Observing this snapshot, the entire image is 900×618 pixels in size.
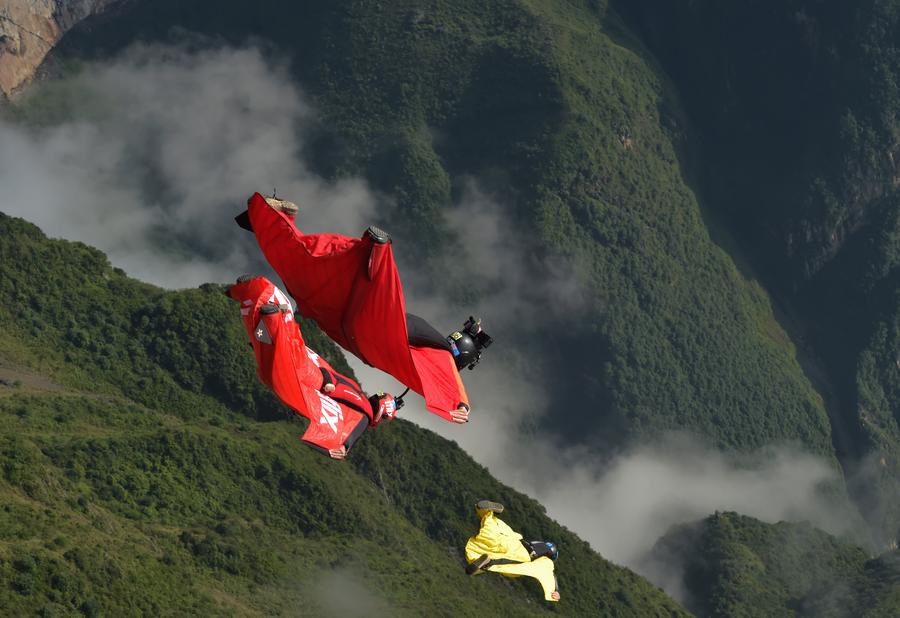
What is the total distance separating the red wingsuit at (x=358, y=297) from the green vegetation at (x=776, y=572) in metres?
115

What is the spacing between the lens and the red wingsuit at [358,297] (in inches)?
1683

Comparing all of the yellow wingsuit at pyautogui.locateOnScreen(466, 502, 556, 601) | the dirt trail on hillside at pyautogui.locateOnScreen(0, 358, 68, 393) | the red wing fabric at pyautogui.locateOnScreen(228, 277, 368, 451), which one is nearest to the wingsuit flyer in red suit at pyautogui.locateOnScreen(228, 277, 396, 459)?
the red wing fabric at pyautogui.locateOnScreen(228, 277, 368, 451)

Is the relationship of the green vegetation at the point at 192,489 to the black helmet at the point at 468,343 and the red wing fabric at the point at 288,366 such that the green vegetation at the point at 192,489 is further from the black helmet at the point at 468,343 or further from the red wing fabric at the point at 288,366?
the black helmet at the point at 468,343

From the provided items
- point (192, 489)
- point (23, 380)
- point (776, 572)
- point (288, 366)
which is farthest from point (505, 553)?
point (776, 572)

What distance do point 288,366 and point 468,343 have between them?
7.45 meters

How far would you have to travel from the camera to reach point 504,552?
1764 inches

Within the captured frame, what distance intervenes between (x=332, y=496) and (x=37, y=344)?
28.2 m

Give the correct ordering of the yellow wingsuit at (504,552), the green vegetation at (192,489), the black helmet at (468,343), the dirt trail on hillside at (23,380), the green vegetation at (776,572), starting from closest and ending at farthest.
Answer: the yellow wingsuit at (504,552) → the black helmet at (468,343) → the green vegetation at (192,489) → the dirt trail on hillside at (23,380) → the green vegetation at (776,572)

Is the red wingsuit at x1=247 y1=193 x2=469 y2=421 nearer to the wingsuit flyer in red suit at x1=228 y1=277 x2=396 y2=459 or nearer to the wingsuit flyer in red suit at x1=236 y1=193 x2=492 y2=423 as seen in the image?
the wingsuit flyer in red suit at x1=236 y1=193 x2=492 y2=423

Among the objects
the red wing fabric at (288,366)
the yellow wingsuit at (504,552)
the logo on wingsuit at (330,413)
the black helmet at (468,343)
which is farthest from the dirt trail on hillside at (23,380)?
the yellow wingsuit at (504,552)

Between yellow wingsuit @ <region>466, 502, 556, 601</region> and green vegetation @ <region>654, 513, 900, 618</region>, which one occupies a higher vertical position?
green vegetation @ <region>654, 513, 900, 618</region>

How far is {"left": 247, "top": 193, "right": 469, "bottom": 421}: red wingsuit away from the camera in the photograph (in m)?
42.8

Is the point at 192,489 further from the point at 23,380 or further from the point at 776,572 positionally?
the point at 776,572

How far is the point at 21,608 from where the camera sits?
231ft
